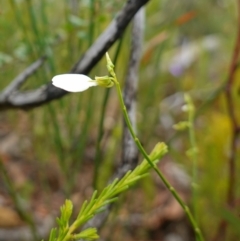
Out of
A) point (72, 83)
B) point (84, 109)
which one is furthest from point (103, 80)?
point (84, 109)

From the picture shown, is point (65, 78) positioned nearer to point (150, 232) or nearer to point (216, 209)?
point (216, 209)

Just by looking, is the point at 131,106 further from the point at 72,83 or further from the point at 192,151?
the point at 72,83

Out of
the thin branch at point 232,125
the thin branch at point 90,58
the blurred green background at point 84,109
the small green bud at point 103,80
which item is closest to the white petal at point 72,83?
the small green bud at point 103,80

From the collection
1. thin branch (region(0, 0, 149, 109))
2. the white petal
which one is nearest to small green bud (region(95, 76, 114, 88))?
the white petal

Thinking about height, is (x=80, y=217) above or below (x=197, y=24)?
below

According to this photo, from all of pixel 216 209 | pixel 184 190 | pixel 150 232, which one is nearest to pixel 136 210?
pixel 150 232

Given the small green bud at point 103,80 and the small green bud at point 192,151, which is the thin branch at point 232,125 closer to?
the small green bud at point 192,151
